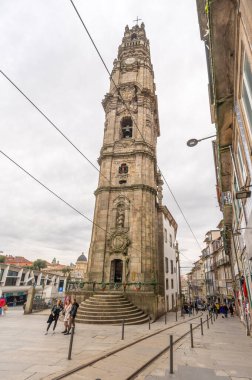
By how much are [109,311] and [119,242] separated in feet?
26.7

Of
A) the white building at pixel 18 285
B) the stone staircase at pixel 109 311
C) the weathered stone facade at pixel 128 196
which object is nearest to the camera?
the stone staircase at pixel 109 311

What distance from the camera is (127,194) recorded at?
2644 centimetres

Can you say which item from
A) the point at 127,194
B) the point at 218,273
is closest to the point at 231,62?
the point at 127,194

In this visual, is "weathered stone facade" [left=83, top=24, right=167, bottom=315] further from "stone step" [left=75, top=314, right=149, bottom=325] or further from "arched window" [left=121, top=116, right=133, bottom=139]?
"stone step" [left=75, top=314, right=149, bottom=325]

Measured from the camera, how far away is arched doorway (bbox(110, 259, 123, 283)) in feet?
77.3

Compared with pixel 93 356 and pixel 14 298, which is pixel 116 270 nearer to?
pixel 93 356

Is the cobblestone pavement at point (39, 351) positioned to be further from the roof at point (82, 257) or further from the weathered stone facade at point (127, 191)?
the roof at point (82, 257)

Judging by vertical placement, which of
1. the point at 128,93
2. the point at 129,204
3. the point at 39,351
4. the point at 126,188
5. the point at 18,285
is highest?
the point at 128,93

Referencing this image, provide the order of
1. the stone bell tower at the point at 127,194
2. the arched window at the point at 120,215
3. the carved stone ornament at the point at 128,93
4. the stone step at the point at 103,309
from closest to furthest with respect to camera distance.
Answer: the stone step at the point at 103,309
the stone bell tower at the point at 127,194
the arched window at the point at 120,215
the carved stone ornament at the point at 128,93

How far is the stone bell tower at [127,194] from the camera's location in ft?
76.5

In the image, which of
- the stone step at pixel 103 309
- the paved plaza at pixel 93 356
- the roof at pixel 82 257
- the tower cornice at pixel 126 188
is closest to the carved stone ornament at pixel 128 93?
the tower cornice at pixel 126 188

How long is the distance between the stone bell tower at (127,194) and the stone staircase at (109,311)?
10.6ft

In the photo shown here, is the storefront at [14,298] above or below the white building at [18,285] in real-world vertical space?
below

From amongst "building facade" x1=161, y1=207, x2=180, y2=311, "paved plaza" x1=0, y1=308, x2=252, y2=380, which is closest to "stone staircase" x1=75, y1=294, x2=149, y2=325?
"paved plaza" x1=0, y1=308, x2=252, y2=380
